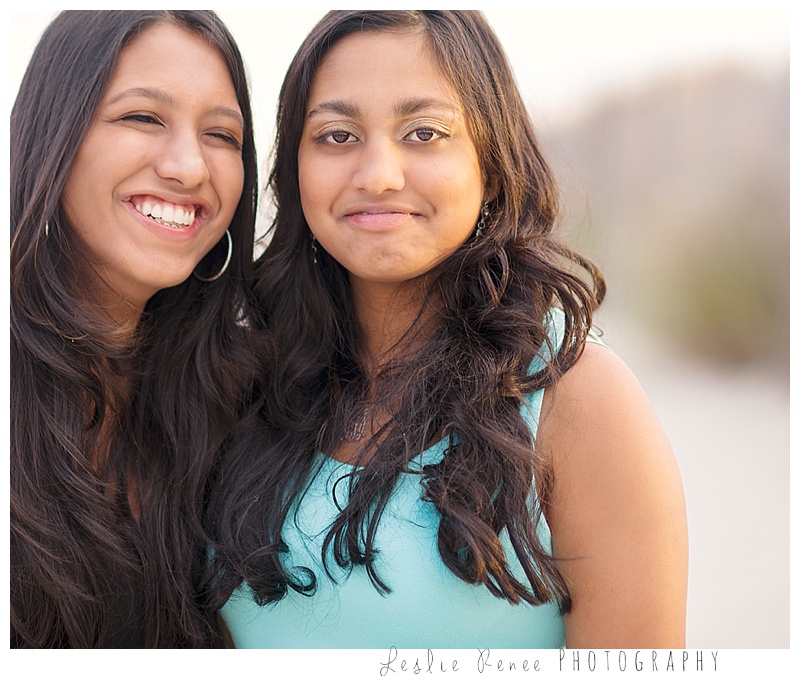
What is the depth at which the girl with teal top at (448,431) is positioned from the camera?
173cm

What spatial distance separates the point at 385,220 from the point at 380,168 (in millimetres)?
120

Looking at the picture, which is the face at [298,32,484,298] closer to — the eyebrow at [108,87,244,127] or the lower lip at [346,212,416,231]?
the lower lip at [346,212,416,231]

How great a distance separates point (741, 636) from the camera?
2.93m

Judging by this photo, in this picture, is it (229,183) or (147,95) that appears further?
(229,183)

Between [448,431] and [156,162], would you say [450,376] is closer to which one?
[448,431]

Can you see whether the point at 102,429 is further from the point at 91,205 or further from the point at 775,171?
the point at 775,171

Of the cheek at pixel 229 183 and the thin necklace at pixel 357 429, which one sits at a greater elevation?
the cheek at pixel 229 183

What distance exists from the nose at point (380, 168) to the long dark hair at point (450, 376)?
8.2 inches

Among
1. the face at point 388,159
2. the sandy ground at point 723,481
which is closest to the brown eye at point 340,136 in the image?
the face at point 388,159

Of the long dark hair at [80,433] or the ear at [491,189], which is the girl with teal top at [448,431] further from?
the long dark hair at [80,433]

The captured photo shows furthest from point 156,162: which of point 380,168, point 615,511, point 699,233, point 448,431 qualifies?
point 699,233

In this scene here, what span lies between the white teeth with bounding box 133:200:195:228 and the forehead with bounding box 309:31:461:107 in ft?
1.70

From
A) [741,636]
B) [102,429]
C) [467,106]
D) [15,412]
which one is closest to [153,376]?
[102,429]

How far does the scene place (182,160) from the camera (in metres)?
1.96
